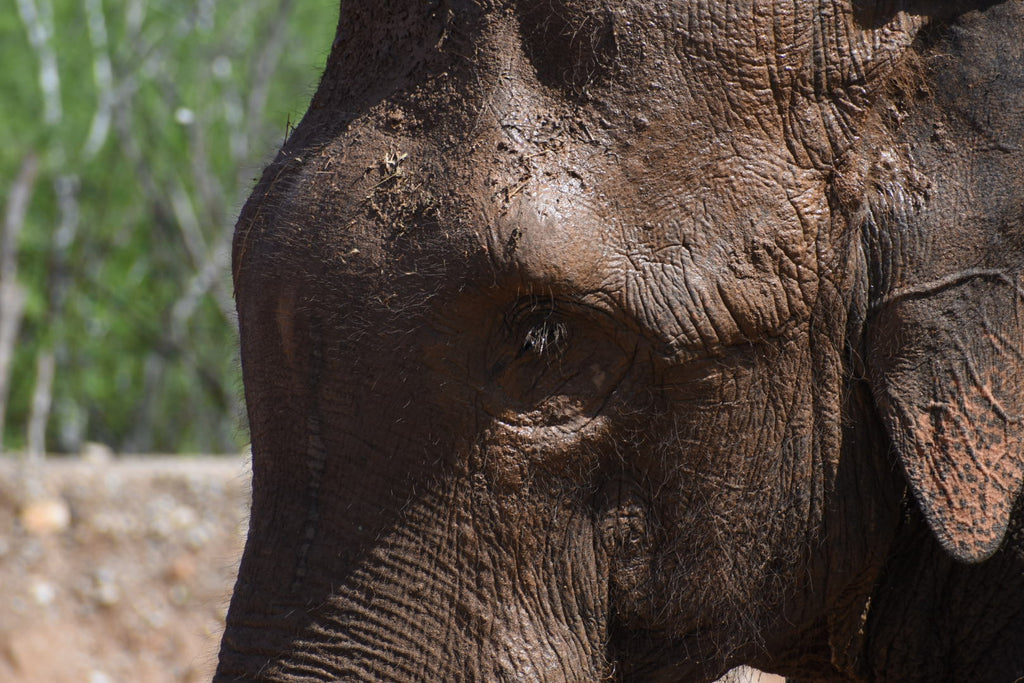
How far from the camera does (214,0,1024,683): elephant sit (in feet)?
6.25

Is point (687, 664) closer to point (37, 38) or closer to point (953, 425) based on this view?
point (953, 425)

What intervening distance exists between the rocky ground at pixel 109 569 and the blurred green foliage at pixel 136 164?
10.1 metres

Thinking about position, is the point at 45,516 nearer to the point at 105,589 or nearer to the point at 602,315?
the point at 105,589

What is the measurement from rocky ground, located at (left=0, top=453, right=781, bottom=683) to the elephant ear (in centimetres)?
389

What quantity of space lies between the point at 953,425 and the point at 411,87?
1050 millimetres


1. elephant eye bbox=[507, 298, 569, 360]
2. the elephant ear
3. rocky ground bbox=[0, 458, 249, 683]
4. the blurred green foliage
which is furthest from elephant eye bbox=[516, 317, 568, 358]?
the blurred green foliage

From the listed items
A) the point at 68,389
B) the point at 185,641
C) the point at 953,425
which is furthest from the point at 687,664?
the point at 68,389

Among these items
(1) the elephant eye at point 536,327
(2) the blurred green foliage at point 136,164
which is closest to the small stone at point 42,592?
(1) the elephant eye at point 536,327

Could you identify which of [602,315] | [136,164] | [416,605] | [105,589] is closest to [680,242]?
[602,315]

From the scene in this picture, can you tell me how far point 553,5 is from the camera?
1.98 m

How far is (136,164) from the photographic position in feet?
54.6

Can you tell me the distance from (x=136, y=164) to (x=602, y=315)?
15.8 meters

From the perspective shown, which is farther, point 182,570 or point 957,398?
point 182,570

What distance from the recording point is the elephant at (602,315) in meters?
1.91
